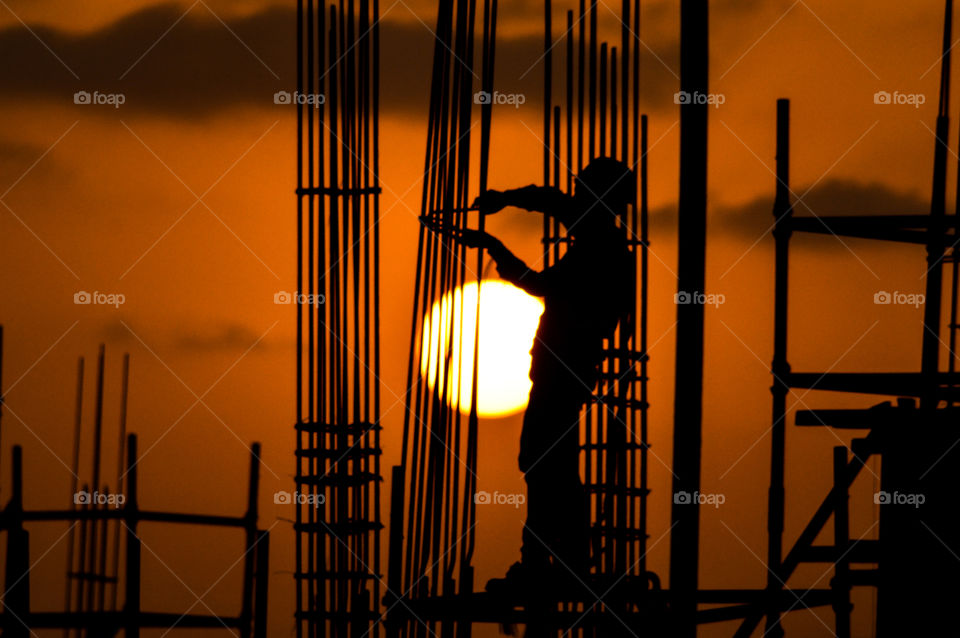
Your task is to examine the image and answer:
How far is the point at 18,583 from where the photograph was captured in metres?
7.48

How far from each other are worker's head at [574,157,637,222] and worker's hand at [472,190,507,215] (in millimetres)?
407

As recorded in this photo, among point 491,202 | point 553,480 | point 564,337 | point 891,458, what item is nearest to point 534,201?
point 491,202

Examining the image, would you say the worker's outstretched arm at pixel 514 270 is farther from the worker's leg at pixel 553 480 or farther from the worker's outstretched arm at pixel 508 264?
the worker's leg at pixel 553 480

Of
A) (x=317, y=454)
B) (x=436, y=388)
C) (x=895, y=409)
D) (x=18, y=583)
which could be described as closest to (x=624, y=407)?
(x=436, y=388)

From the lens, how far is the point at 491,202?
6793 millimetres

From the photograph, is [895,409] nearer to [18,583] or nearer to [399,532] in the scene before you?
[399,532]

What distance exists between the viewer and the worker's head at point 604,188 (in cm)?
661

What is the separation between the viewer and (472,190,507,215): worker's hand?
676cm

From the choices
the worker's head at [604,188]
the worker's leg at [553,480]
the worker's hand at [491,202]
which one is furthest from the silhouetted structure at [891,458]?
the worker's hand at [491,202]

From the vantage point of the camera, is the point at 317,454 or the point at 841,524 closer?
the point at 841,524

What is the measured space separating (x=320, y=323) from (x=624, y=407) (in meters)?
2.27

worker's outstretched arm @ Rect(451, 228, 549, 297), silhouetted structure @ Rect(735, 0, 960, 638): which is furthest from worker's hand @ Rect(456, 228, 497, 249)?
silhouetted structure @ Rect(735, 0, 960, 638)

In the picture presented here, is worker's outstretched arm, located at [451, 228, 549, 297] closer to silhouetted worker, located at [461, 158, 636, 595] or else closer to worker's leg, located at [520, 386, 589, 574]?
silhouetted worker, located at [461, 158, 636, 595]

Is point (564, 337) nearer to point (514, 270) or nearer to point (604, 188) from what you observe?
point (514, 270)
